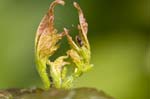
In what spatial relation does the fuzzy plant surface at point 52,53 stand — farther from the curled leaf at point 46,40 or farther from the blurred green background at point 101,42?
the blurred green background at point 101,42

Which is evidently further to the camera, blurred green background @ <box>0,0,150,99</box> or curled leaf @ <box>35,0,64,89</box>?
blurred green background @ <box>0,0,150,99</box>

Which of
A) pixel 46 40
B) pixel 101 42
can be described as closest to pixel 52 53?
pixel 46 40

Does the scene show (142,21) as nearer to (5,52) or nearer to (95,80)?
(95,80)

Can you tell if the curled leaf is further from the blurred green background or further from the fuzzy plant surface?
the blurred green background

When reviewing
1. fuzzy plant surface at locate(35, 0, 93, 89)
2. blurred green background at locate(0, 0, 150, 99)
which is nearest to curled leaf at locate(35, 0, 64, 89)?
fuzzy plant surface at locate(35, 0, 93, 89)

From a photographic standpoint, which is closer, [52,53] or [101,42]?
[52,53]

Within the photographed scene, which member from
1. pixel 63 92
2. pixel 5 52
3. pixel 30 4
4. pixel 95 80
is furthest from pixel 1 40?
pixel 63 92

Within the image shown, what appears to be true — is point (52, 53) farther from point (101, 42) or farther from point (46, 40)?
point (101, 42)

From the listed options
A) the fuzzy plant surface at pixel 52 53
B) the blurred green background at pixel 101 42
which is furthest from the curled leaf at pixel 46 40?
the blurred green background at pixel 101 42
